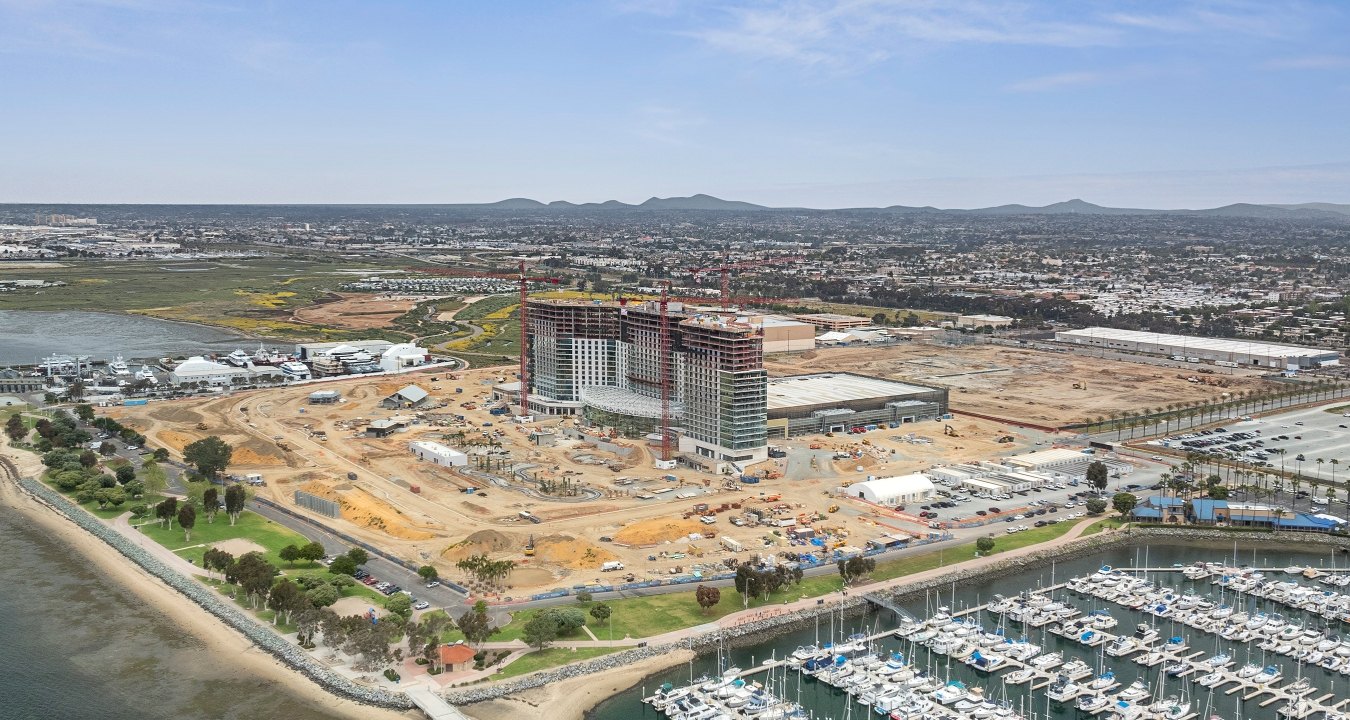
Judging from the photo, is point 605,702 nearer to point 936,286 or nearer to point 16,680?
point 16,680

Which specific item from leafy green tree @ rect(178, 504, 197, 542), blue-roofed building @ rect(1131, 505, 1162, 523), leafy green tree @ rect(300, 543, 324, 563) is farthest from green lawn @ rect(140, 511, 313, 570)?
blue-roofed building @ rect(1131, 505, 1162, 523)

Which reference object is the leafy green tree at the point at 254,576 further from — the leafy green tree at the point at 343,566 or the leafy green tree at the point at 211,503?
the leafy green tree at the point at 211,503

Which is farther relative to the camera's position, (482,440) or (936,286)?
(936,286)

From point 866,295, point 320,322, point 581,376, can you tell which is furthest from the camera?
point 866,295

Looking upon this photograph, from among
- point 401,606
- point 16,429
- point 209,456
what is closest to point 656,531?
point 401,606

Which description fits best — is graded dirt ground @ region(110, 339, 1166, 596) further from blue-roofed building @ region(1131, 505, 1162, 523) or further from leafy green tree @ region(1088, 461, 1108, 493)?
blue-roofed building @ region(1131, 505, 1162, 523)

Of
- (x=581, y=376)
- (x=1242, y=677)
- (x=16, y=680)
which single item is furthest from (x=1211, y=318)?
(x=16, y=680)
